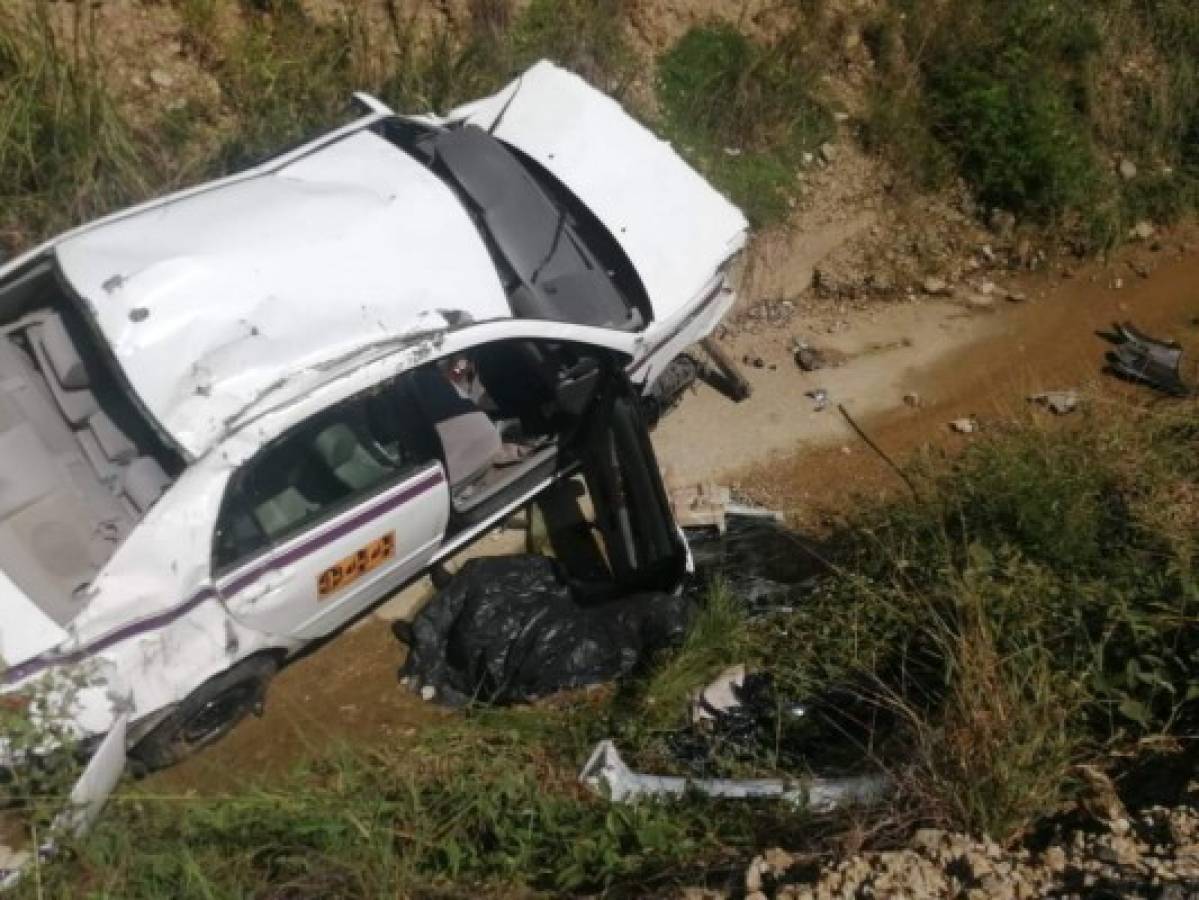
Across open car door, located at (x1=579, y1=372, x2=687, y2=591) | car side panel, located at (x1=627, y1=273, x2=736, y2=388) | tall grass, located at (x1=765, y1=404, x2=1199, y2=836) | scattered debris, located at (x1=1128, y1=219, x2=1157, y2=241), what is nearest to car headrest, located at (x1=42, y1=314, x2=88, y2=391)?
open car door, located at (x1=579, y1=372, x2=687, y2=591)

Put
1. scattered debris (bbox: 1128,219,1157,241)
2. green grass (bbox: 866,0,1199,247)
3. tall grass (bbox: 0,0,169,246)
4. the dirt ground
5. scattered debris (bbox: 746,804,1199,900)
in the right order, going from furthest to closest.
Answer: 1. scattered debris (bbox: 1128,219,1157,241)
2. green grass (bbox: 866,0,1199,247)
3. tall grass (bbox: 0,0,169,246)
4. the dirt ground
5. scattered debris (bbox: 746,804,1199,900)

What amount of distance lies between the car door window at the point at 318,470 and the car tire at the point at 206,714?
616 millimetres

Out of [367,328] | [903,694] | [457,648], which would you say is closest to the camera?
[367,328]

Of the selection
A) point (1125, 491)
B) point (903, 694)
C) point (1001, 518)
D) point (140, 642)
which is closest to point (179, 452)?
point (140, 642)

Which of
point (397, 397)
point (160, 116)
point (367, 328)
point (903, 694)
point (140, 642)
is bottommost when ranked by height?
point (903, 694)

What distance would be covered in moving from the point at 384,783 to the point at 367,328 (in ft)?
5.91

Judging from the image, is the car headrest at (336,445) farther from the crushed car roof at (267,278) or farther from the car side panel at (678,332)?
the car side panel at (678,332)

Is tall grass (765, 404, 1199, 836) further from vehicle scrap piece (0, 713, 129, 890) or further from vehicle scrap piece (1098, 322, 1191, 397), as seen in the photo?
vehicle scrap piece (0, 713, 129, 890)

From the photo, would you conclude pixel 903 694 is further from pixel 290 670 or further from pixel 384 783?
pixel 290 670

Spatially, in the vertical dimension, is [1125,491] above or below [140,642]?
below

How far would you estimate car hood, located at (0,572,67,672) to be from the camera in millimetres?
4355

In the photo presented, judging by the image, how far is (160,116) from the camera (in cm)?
694

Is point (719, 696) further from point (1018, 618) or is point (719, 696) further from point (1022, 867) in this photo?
point (1022, 867)

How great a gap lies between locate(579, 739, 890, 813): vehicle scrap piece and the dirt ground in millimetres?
1118
